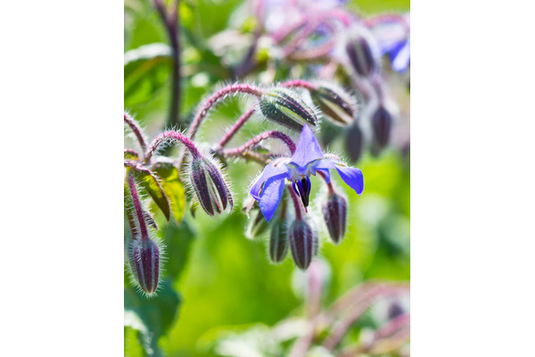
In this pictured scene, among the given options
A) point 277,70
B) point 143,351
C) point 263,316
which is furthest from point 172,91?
point 263,316

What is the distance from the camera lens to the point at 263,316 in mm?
1811

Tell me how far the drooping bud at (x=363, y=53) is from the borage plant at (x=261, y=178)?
0.22 metres

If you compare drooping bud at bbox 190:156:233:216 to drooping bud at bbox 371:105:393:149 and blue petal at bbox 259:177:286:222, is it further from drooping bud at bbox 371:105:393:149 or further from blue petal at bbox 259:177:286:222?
drooping bud at bbox 371:105:393:149

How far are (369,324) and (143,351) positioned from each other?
65 centimetres

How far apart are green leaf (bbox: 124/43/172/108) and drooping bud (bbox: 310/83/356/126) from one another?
0.40 m

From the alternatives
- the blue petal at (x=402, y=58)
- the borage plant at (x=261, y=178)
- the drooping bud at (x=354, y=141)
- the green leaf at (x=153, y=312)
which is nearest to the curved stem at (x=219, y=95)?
the borage plant at (x=261, y=178)

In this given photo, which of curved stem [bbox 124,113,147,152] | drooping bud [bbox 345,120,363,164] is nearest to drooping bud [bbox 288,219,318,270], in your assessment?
curved stem [bbox 124,113,147,152]

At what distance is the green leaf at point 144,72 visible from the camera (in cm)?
122

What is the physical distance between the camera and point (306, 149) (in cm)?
73

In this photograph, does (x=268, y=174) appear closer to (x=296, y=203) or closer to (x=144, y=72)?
(x=296, y=203)

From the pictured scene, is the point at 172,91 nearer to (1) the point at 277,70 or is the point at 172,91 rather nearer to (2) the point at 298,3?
(1) the point at 277,70

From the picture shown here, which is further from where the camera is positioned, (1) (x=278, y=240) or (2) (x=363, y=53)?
(2) (x=363, y=53)

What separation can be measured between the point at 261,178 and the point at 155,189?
6.9 inches

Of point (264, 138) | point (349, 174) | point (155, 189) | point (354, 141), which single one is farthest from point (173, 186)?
point (354, 141)
